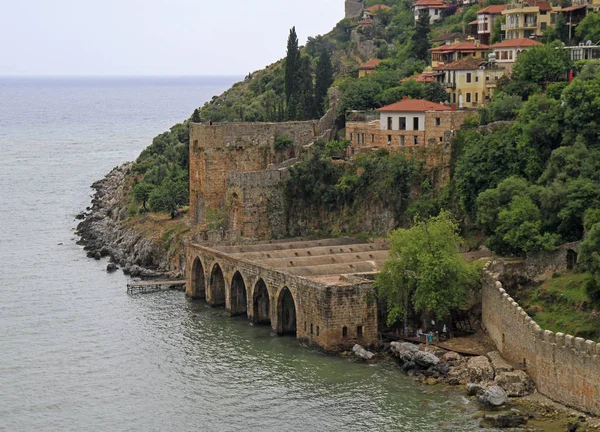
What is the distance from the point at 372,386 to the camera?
186 ft

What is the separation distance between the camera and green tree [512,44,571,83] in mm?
82188

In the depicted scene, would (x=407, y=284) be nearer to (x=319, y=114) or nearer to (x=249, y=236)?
(x=249, y=236)

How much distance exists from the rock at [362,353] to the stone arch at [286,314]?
258 inches

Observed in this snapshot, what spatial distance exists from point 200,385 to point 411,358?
10.8m

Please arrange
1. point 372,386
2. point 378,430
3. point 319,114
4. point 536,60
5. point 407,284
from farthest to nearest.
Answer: point 319,114 → point 536,60 → point 407,284 → point 372,386 → point 378,430

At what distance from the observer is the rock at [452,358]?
58.1 meters

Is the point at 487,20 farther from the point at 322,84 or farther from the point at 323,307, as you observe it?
the point at 323,307

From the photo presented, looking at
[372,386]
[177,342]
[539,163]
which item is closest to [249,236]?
[177,342]

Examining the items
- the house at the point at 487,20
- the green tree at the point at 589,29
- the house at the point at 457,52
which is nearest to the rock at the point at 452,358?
the green tree at the point at 589,29

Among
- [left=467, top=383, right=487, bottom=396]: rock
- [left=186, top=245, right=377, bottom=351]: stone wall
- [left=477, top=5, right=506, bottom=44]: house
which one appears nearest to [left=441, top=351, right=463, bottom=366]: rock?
[left=467, top=383, right=487, bottom=396]: rock

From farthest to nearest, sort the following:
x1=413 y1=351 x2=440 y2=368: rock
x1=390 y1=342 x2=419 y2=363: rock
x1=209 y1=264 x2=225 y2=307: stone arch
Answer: x1=209 y1=264 x2=225 y2=307: stone arch, x1=390 y1=342 x2=419 y2=363: rock, x1=413 y1=351 x2=440 y2=368: rock

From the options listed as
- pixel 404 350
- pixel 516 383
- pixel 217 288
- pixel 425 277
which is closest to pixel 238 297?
pixel 217 288

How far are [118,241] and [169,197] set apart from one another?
18.7 ft

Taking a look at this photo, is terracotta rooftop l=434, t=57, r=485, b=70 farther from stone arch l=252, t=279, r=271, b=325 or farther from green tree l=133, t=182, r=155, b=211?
green tree l=133, t=182, r=155, b=211
